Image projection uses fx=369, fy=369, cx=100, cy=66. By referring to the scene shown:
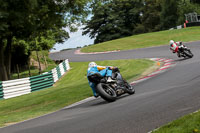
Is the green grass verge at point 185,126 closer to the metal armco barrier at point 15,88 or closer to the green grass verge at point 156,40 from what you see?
the metal armco barrier at point 15,88

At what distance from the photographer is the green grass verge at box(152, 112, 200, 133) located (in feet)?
17.8

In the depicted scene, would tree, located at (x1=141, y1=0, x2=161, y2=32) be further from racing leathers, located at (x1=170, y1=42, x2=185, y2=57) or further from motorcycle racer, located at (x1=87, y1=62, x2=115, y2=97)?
motorcycle racer, located at (x1=87, y1=62, x2=115, y2=97)

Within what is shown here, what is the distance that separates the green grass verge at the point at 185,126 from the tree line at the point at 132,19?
7945cm

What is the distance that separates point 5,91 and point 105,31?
73760 mm

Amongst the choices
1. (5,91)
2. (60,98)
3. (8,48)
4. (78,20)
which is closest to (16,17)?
(60,98)

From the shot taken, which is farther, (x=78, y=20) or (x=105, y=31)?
(x=105, y=31)

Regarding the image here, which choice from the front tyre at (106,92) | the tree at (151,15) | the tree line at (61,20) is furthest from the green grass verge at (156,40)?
the tree at (151,15)

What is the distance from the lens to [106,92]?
11.3 metres

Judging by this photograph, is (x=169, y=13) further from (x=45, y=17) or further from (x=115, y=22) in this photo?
(x=45, y=17)

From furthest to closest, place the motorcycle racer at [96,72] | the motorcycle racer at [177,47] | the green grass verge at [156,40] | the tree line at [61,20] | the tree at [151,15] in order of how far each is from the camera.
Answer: the tree at [151,15]
the green grass verge at [156,40]
the motorcycle racer at [177,47]
the tree line at [61,20]
the motorcycle racer at [96,72]

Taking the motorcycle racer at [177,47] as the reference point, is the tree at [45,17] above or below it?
above

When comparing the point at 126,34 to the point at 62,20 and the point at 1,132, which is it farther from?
the point at 1,132

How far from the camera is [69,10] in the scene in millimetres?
23188

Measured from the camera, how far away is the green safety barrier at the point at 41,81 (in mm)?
23008
